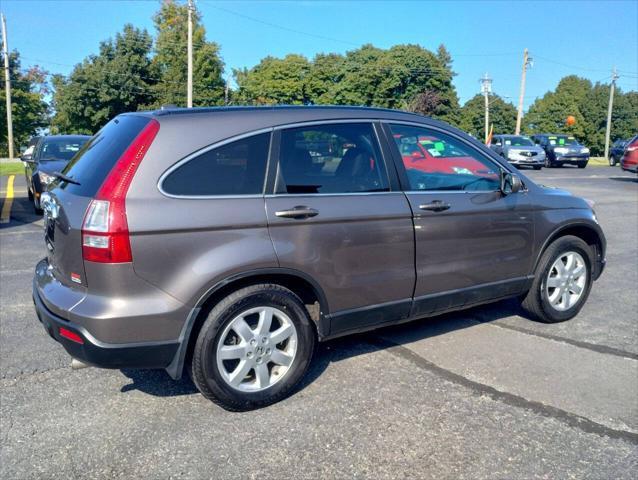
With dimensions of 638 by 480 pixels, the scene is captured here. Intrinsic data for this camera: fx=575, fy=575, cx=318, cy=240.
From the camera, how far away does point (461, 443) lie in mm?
3059

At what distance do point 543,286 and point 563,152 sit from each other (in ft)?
97.2

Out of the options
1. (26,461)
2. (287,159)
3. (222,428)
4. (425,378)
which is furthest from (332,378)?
(26,461)

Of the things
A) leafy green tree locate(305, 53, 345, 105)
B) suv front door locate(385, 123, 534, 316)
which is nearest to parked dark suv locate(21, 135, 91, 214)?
suv front door locate(385, 123, 534, 316)

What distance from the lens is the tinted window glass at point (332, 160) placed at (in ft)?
11.6

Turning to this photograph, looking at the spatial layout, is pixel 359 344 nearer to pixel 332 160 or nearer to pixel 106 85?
pixel 332 160

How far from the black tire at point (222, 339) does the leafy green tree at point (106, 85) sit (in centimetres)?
5283

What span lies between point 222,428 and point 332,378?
0.90 meters

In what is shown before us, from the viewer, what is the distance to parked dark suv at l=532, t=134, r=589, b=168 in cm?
3152

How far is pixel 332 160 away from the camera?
3.75 meters

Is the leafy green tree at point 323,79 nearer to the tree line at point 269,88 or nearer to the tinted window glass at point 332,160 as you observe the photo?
the tree line at point 269,88

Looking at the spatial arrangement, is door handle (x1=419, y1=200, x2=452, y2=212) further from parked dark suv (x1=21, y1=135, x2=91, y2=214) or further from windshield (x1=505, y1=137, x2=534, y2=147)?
windshield (x1=505, y1=137, x2=534, y2=147)

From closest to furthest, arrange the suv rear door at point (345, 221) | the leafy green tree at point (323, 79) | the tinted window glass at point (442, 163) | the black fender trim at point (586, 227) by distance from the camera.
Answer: the suv rear door at point (345, 221) → the tinted window glass at point (442, 163) → the black fender trim at point (586, 227) → the leafy green tree at point (323, 79)

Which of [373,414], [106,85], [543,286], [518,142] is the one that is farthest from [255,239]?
[106,85]

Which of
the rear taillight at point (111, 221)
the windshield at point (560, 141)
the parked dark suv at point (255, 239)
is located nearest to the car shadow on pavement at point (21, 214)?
the parked dark suv at point (255, 239)
